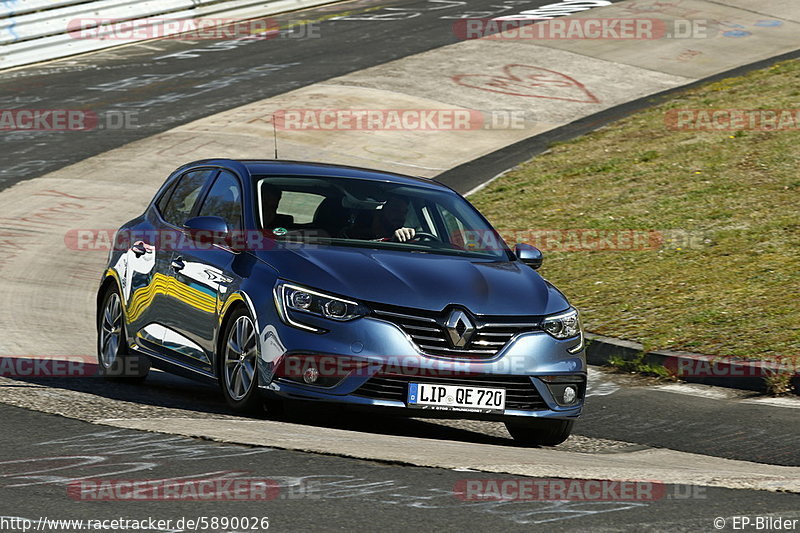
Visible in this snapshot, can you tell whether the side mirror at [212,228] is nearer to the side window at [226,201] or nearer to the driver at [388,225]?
the side window at [226,201]

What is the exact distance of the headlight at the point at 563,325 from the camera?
25.7ft

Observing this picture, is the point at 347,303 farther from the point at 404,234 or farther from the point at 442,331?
the point at 404,234

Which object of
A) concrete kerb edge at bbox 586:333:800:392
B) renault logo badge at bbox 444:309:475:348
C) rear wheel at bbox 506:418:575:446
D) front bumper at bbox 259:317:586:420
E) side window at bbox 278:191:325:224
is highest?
side window at bbox 278:191:325:224

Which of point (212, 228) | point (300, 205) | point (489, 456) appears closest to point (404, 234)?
point (300, 205)

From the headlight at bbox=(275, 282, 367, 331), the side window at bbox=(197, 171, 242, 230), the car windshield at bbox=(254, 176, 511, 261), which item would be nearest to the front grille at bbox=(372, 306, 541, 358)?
the headlight at bbox=(275, 282, 367, 331)

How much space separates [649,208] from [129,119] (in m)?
11.1

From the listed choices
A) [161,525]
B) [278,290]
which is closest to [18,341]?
[278,290]

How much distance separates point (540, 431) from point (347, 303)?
1.64 m

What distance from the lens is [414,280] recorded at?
766cm

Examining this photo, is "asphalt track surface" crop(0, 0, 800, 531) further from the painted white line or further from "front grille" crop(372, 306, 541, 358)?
"front grille" crop(372, 306, 541, 358)

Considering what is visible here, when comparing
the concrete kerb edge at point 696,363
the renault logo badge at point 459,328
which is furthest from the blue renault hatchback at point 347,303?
the concrete kerb edge at point 696,363

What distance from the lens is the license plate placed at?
24.5 feet

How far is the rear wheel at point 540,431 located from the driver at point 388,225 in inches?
54.2

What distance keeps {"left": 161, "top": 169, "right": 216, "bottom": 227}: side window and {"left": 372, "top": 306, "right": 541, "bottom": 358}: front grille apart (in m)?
2.37
